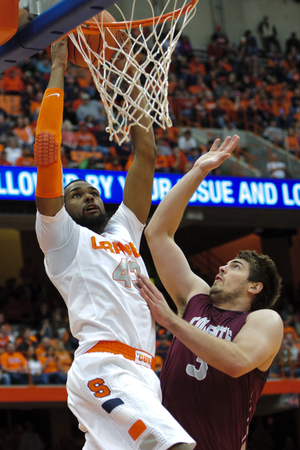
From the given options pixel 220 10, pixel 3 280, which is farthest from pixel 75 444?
pixel 220 10

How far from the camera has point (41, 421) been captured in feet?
41.3

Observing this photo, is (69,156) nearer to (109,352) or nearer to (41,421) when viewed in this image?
(41,421)

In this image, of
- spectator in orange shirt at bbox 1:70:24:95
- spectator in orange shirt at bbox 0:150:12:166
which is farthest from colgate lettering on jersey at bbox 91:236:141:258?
spectator in orange shirt at bbox 1:70:24:95

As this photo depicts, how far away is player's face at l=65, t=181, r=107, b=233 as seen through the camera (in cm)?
306

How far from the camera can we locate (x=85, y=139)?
448 inches

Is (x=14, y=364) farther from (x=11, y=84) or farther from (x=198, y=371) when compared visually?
(x=198, y=371)

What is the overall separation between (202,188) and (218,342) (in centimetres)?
897

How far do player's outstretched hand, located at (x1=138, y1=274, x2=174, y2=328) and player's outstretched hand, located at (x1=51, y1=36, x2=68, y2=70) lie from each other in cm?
111

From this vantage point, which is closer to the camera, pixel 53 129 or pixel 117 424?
pixel 117 424

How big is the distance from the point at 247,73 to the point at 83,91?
5.90 meters

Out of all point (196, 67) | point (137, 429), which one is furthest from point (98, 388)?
point (196, 67)

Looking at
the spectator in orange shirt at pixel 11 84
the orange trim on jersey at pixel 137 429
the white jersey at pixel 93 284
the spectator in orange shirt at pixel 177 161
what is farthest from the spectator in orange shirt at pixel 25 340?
the orange trim on jersey at pixel 137 429

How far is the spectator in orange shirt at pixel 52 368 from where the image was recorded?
362 inches

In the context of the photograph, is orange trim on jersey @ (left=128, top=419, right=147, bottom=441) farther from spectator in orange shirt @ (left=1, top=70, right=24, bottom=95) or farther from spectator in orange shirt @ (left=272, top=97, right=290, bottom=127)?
spectator in orange shirt @ (left=272, top=97, right=290, bottom=127)
